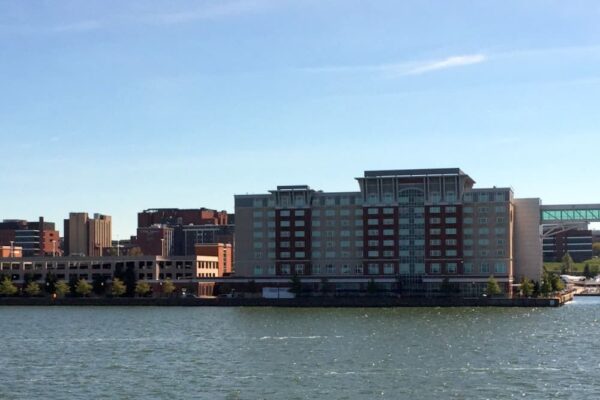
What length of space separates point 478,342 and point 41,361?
43.1 metres

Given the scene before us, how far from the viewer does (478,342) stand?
351ft

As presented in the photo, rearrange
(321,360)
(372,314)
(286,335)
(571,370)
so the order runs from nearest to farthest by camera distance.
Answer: (571,370)
(321,360)
(286,335)
(372,314)

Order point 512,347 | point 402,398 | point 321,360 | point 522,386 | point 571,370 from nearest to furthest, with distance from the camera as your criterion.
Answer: point 402,398 < point 522,386 < point 571,370 < point 321,360 < point 512,347

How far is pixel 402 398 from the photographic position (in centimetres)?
6575

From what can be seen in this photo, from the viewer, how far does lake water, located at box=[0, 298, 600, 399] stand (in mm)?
69938

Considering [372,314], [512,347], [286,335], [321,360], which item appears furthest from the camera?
[372,314]

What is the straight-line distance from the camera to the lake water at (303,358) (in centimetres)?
6994

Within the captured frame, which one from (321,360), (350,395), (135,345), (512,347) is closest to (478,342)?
(512,347)

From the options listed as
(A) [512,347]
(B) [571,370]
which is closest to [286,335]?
(A) [512,347]

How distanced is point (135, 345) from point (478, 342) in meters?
34.1

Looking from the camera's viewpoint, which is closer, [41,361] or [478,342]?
[41,361]

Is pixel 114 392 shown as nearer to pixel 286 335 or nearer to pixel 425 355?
A: pixel 425 355

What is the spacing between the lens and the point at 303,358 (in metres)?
90.2

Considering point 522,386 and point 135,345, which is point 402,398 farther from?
point 135,345
